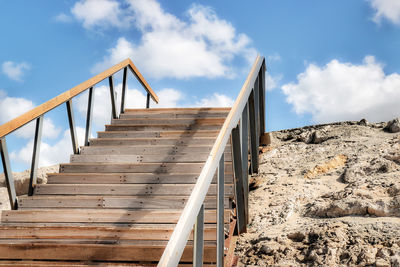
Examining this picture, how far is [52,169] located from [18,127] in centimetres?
492

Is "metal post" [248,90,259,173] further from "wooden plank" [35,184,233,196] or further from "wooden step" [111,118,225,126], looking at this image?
"wooden plank" [35,184,233,196]

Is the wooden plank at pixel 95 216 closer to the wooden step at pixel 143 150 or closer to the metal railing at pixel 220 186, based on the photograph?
the metal railing at pixel 220 186

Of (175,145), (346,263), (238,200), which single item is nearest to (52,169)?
(175,145)

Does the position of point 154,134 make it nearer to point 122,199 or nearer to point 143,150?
point 143,150

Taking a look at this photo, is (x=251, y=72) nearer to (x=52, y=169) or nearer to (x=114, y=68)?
(x=114, y=68)

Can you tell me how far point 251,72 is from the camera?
13.6ft

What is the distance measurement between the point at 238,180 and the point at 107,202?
4.13ft

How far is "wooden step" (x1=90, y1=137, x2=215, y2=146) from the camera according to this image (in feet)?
15.4

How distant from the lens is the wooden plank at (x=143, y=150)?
177 inches

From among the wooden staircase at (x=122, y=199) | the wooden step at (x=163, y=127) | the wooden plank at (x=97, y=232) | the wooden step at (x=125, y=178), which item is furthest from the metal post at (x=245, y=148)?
the wooden step at (x=163, y=127)

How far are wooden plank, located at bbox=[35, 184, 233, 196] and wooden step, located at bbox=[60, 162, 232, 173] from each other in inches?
11.2

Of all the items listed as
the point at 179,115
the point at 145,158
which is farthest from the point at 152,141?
the point at 179,115

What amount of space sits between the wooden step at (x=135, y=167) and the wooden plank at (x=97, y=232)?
93cm

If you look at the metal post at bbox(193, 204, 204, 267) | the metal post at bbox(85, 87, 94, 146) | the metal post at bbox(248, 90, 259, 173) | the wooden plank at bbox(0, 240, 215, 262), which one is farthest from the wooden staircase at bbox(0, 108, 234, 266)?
the metal post at bbox(193, 204, 204, 267)
